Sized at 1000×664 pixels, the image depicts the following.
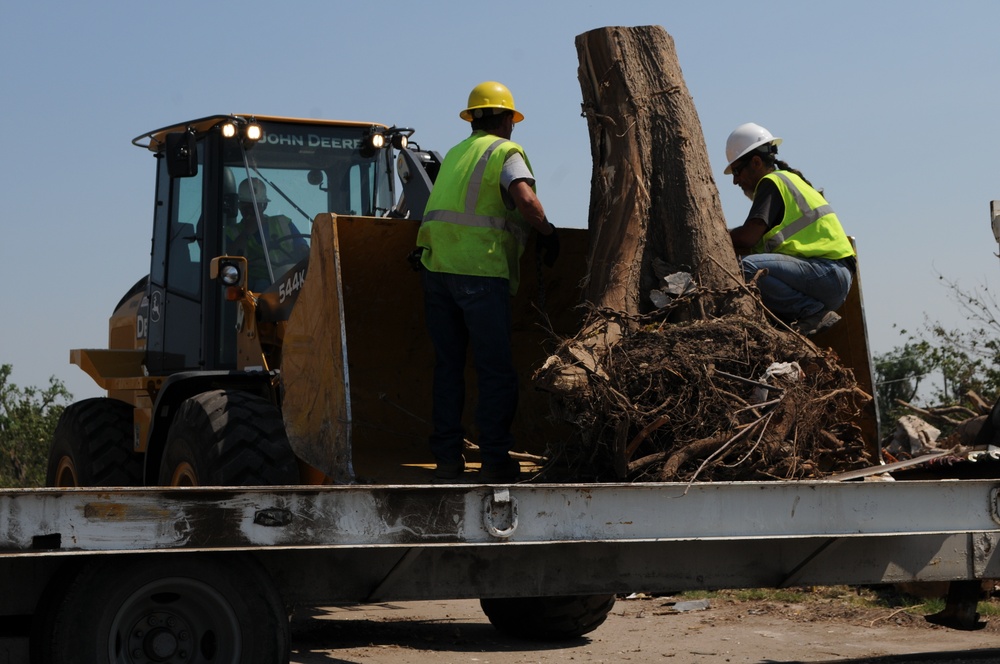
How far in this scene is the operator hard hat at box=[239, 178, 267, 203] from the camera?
711 cm

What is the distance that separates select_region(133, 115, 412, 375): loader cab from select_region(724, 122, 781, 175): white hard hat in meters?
2.22

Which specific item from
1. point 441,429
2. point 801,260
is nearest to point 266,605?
point 441,429

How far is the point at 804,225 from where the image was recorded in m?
5.73

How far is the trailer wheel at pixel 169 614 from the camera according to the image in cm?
392

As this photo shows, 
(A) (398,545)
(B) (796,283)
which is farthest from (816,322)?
(A) (398,545)

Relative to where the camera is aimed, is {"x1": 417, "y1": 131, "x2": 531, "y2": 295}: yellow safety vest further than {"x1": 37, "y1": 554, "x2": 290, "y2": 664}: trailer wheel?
Yes

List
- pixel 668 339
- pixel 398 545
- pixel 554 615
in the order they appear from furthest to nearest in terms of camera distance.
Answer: pixel 554 615, pixel 668 339, pixel 398 545

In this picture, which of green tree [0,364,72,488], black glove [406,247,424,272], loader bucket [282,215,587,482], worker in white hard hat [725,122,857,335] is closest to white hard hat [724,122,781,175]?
worker in white hard hat [725,122,857,335]

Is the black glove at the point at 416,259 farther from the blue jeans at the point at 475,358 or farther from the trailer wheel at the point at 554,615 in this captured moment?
the trailer wheel at the point at 554,615

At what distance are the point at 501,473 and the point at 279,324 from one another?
186cm

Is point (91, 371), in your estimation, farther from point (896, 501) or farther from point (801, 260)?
point (896, 501)

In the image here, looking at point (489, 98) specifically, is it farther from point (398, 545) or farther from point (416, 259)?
point (398, 545)

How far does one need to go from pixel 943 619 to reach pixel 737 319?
1.60 m

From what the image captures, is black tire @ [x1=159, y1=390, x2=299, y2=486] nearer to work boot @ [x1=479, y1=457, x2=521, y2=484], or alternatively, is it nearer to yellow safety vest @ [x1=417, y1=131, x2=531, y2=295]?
work boot @ [x1=479, y1=457, x2=521, y2=484]
